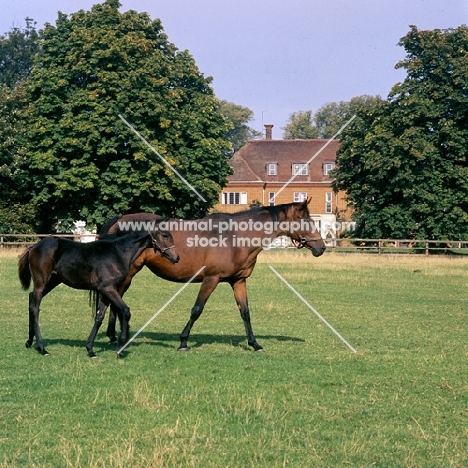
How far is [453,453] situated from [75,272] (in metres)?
6.66

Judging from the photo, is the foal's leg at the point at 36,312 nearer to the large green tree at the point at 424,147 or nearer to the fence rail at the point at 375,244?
the fence rail at the point at 375,244

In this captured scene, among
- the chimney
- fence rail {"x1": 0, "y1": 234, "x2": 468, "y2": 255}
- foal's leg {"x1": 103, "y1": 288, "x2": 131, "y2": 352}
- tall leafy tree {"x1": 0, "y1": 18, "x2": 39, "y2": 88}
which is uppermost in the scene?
tall leafy tree {"x1": 0, "y1": 18, "x2": 39, "y2": 88}

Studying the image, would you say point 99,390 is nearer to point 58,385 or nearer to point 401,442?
point 58,385

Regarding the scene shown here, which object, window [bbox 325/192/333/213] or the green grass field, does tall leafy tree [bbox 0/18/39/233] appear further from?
window [bbox 325/192/333/213]

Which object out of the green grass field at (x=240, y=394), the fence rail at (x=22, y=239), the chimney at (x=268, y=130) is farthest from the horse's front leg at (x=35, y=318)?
the chimney at (x=268, y=130)

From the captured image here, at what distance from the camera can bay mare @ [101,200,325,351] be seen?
1183cm

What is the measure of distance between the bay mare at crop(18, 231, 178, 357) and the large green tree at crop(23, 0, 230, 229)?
2850cm

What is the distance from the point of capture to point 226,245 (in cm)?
1191

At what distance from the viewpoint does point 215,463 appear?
6.00 metres

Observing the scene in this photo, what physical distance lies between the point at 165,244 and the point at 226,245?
1255 millimetres

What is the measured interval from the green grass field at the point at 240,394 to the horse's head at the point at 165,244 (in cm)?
154

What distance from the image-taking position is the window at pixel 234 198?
252ft

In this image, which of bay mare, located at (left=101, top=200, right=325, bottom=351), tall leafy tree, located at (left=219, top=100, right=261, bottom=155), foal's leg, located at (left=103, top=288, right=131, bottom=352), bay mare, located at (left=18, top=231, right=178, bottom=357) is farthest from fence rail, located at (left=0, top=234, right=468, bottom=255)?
tall leafy tree, located at (left=219, top=100, right=261, bottom=155)

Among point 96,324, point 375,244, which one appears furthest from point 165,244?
point 375,244
